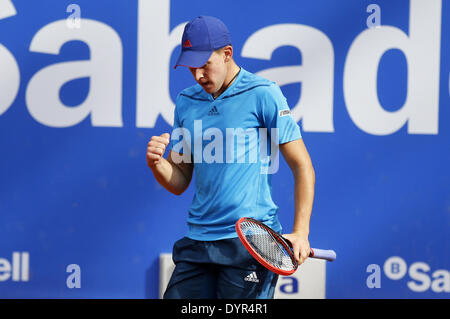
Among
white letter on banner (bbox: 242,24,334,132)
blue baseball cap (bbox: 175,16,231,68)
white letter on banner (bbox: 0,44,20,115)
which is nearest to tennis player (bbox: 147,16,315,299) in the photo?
blue baseball cap (bbox: 175,16,231,68)

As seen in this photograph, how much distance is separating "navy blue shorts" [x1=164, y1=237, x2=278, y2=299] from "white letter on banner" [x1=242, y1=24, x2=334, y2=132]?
58.5 inches

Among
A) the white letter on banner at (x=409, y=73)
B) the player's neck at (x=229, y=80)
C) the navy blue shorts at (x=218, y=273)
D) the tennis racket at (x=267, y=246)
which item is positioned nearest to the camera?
the tennis racket at (x=267, y=246)

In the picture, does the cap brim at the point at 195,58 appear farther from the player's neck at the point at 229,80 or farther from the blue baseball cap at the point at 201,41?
the player's neck at the point at 229,80

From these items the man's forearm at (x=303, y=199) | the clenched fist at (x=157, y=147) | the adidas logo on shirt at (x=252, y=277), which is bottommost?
the adidas logo on shirt at (x=252, y=277)

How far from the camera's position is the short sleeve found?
2314mm

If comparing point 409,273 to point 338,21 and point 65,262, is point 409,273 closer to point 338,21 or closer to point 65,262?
point 338,21

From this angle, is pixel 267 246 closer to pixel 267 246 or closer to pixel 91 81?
pixel 267 246

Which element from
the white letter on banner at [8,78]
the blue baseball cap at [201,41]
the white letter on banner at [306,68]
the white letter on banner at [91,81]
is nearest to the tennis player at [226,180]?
the blue baseball cap at [201,41]

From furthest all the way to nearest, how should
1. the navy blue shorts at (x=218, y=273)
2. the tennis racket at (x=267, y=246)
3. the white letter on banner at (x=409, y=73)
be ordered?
the white letter on banner at (x=409, y=73) → the navy blue shorts at (x=218, y=273) → the tennis racket at (x=267, y=246)

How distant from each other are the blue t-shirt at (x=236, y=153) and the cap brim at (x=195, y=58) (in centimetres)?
17

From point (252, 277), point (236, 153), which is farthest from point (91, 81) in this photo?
point (252, 277)

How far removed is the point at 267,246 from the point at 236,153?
38 centimetres

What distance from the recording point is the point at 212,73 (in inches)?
91.7

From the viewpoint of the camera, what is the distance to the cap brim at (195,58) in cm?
228
